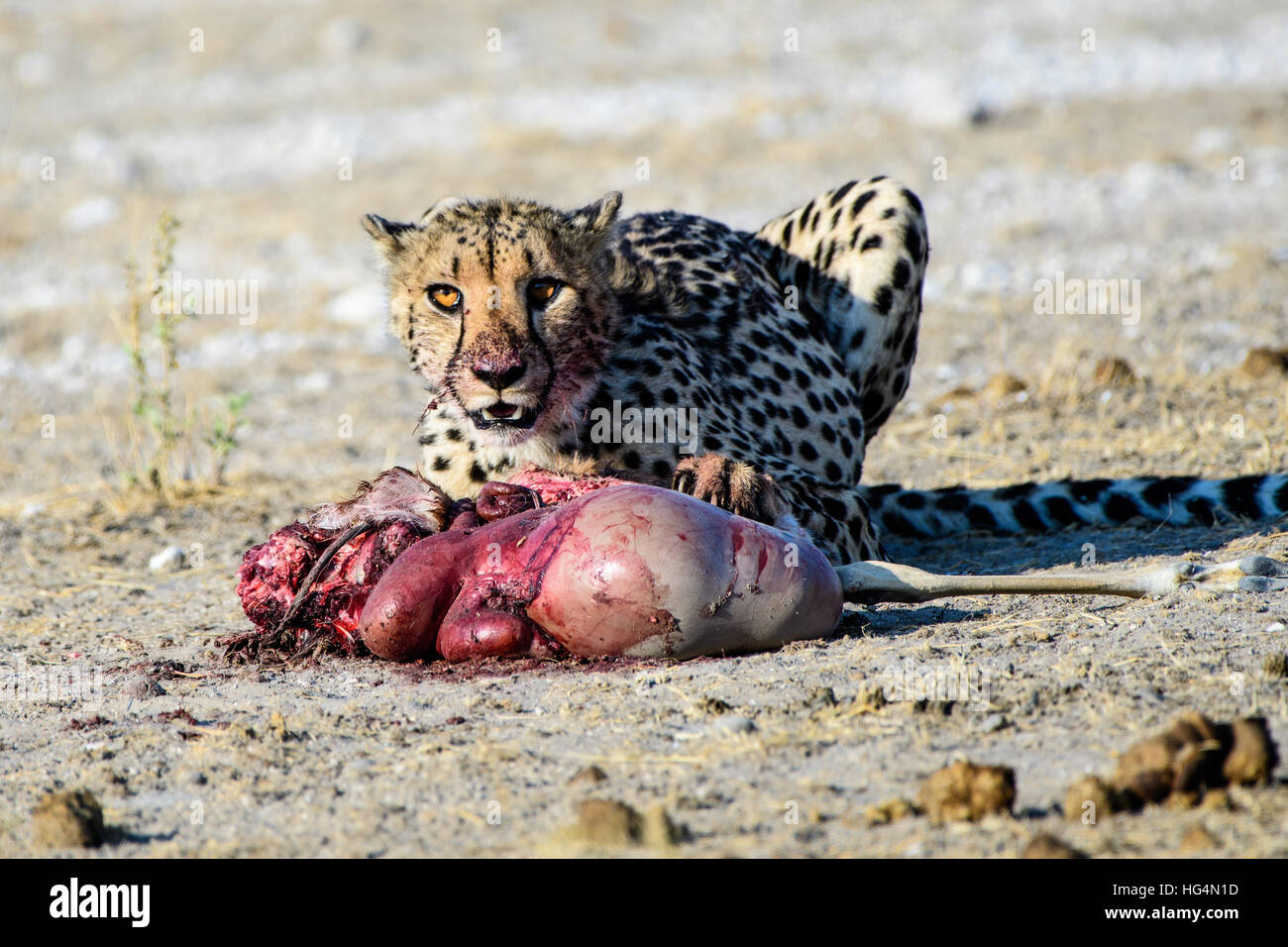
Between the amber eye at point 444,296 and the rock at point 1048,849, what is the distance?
2.16 meters

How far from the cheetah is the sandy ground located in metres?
0.29

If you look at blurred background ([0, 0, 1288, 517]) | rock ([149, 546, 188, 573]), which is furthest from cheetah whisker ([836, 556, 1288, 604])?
rock ([149, 546, 188, 573])

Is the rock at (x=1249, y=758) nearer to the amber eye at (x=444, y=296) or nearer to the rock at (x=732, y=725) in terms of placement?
the rock at (x=732, y=725)

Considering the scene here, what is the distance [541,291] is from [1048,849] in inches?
82.9

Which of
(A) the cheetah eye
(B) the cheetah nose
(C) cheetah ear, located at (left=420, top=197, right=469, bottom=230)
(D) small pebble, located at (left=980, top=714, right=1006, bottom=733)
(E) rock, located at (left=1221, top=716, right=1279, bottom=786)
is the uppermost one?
(C) cheetah ear, located at (left=420, top=197, right=469, bottom=230)

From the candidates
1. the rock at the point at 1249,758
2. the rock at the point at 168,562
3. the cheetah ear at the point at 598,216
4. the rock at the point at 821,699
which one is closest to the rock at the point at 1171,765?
the rock at the point at 1249,758

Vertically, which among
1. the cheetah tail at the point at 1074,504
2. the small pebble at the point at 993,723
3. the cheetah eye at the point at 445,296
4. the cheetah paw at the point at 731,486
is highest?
the cheetah eye at the point at 445,296

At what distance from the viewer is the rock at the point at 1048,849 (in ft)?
7.12

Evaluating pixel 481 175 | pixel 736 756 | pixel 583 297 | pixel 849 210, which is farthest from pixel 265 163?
pixel 736 756

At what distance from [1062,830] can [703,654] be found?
1.20m

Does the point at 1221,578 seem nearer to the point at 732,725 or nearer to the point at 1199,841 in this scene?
the point at 732,725

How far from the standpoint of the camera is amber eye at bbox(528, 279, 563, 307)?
380 cm

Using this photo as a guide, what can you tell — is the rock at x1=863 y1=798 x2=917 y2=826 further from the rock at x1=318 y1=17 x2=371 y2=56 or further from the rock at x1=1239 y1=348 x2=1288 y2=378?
the rock at x1=318 y1=17 x2=371 y2=56

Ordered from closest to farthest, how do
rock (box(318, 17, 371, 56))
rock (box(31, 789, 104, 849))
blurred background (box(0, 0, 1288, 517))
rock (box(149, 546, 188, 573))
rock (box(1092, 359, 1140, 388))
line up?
rock (box(31, 789, 104, 849)), rock (box(149, 546, 188, 573)), rock (box(1092, 359, 1140, 388)), blurred background (box(0, 0, 1288, 517)), rock (box(318, 17, 371, 56))
